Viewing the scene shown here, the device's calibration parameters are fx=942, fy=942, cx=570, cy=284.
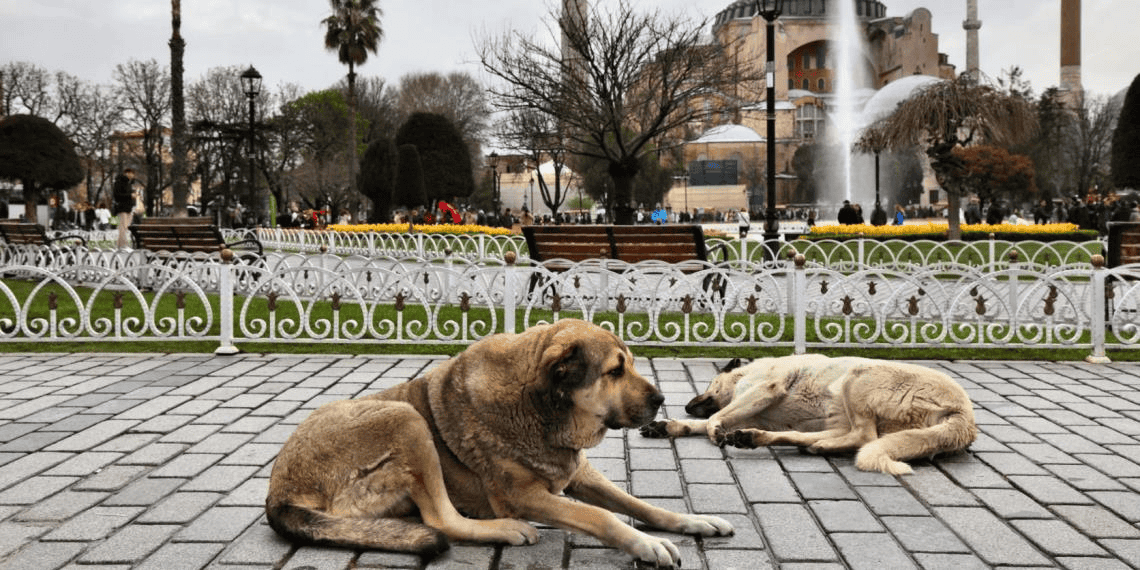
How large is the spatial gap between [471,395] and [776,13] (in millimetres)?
11372

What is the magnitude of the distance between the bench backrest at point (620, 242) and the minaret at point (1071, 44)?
278ft

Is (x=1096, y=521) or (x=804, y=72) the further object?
(x=804, y=72)

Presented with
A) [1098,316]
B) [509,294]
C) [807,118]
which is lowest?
[1098,316]

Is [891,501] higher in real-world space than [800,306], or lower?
lower

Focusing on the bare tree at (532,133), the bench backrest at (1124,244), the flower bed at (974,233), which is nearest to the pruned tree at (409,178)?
the bare tree at (532,133)

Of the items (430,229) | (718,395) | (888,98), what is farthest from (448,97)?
(718,395)

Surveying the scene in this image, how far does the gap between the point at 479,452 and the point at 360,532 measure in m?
0.50

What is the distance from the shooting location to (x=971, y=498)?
4191mm

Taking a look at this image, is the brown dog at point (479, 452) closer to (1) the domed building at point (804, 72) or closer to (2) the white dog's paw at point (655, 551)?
(2) the white dog's paw at point (655, 551)

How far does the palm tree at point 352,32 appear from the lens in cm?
4744

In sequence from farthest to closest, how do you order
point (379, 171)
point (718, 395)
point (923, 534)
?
1. point (379, 171)
2. point (718, 395)
3. point (923, 534)

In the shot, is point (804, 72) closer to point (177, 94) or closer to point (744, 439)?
point (177, 94)

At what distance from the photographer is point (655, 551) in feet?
10.6

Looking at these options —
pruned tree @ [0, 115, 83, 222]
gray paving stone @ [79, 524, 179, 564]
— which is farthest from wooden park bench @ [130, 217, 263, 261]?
gray paving stone @ [79, 524, 179, 564]
